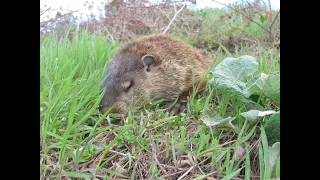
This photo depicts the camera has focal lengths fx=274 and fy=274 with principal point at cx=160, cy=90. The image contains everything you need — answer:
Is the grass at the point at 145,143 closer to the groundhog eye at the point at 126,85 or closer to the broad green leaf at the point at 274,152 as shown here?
the broad green leaf at the point at 274,152

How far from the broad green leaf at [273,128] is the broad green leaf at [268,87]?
0.87 feet

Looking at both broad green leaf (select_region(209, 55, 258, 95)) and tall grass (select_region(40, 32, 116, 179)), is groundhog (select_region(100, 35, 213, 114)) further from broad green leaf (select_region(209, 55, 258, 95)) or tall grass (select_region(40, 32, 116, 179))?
broad green leaf (select_region(209, 55, 258, 95))

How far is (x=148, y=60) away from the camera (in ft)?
8.45

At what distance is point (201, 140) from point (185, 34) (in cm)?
268

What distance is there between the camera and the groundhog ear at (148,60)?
2.55m

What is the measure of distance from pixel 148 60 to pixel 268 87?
1219 millimetres

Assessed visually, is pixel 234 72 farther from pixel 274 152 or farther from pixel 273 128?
pixel 274 152

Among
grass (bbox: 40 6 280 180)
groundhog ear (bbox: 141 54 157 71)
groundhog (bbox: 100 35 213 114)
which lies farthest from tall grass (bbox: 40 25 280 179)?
groundhog ear (bbox: 141 54 157 71)

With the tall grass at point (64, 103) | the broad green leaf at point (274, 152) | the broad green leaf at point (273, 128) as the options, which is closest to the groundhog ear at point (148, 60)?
the tall grass at point (64, 103)

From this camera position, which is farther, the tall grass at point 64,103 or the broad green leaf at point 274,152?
the tall grass at point 64,103

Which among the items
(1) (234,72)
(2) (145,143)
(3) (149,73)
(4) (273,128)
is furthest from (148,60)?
(4) (273,128)
